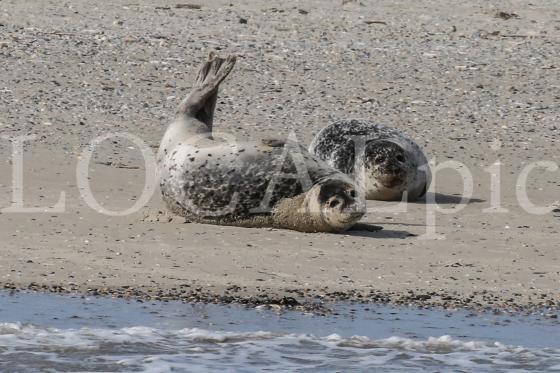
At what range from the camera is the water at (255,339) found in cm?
584

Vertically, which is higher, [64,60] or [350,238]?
[64,60]

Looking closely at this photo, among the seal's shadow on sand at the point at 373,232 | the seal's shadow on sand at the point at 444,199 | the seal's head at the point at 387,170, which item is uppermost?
the seal's head at the point at 387,170

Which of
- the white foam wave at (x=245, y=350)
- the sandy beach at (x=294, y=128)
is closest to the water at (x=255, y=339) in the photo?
the white foam wave at (x=245, y=350)

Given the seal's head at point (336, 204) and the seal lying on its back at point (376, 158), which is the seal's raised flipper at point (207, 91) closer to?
the seal lying on its back at point (376, 158)

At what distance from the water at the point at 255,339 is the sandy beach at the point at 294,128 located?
20cm

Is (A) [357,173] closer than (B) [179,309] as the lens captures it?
No

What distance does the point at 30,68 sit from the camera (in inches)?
476

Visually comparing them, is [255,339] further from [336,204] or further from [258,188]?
[258,188]

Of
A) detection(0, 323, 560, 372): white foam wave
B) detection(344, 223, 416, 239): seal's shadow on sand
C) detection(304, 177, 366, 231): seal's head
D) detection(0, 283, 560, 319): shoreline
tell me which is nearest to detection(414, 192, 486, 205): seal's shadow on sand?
detection(344, 223, 416, 239): seal's shadow on sand

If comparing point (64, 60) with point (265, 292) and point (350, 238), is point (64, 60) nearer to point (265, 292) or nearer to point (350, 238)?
point (350, 238)

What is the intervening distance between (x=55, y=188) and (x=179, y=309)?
2.82 m

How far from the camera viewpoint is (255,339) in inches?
237

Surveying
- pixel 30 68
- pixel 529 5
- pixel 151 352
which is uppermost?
pixel 529 5

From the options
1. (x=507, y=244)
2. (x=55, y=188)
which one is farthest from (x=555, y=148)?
(x=55, y=188)
